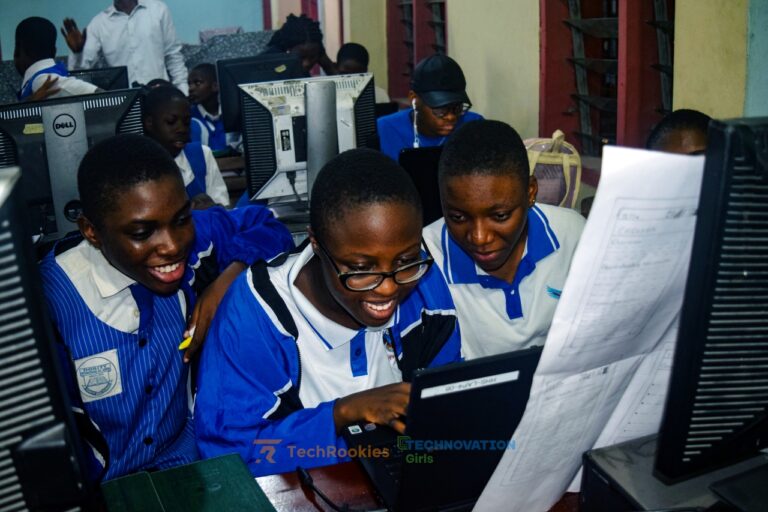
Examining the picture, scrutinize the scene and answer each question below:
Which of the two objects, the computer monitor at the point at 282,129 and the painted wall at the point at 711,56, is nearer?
the painted wall at the point at 711,56

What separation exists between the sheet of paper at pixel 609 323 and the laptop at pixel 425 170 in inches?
61.0

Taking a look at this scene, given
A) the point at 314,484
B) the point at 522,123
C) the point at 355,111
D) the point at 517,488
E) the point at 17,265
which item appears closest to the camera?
the point at 17,265

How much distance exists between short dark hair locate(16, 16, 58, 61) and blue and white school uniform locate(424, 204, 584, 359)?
9.48ft

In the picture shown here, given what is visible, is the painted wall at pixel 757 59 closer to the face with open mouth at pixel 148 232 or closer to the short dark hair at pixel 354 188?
the short dark hair at pixel 354 188

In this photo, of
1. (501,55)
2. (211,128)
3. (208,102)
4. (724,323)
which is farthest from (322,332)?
(208,102)

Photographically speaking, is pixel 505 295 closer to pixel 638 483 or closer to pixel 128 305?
pixel 128 305

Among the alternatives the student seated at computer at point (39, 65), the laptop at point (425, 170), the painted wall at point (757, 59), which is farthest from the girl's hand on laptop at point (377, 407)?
the student seated at computer at point (39, 65)

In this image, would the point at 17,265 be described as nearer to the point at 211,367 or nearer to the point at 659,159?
the point at 659,159

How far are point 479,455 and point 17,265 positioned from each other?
54cm

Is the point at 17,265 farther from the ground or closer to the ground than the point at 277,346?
farther from the ground

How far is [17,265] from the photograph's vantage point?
1.77 feet

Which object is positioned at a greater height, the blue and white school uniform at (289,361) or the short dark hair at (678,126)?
the short dark hair at (678,126)

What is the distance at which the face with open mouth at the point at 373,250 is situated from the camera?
47.2 inches

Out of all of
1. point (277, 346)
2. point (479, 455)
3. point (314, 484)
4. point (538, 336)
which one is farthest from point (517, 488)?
point (538, 336)
